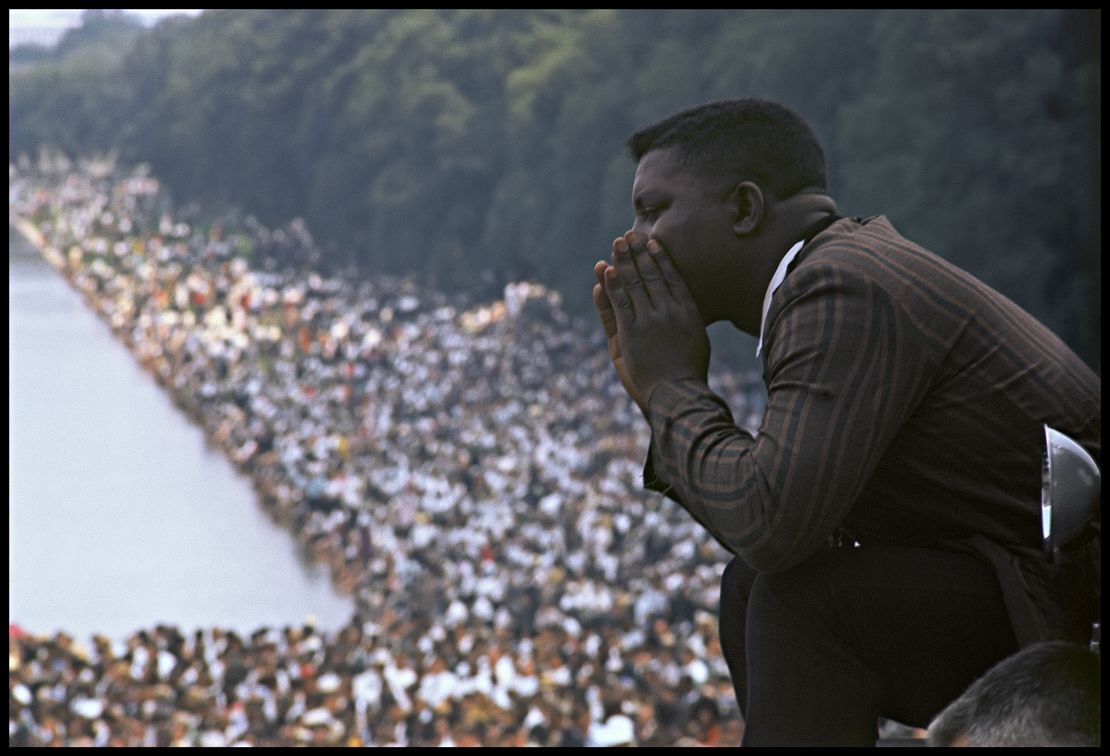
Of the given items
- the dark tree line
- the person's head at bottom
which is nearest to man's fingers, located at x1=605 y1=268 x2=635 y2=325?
the person's head at bottom

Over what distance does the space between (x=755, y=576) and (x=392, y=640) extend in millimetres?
10443

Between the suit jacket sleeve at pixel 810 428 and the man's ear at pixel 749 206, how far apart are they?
0.38 ft

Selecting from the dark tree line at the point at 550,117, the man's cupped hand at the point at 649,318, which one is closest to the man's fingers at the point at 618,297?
the man's cupped hand at the point at 649,318

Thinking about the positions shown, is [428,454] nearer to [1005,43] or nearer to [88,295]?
[1005,43]

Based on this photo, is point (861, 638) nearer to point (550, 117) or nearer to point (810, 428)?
point (810, 428)

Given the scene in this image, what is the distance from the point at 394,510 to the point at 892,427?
1548 cm

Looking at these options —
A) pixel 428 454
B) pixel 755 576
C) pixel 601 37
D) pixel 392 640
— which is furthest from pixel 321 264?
pixel 755 576

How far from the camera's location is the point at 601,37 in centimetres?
2567

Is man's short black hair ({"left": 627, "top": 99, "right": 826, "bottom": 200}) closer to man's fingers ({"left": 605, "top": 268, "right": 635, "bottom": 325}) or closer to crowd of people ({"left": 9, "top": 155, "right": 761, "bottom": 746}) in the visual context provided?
man's fingers ({"left": 605, "top": 268, "right": 635, "bottom": 325})

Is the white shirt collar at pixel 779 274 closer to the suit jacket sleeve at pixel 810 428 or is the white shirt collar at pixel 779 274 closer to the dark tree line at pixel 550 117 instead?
the suit jacket sleeve at pixel 810 428

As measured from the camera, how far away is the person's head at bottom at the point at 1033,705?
1217 millimetres

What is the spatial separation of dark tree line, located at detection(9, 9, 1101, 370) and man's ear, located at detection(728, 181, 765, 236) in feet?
25.8

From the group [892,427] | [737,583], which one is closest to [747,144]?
[892,427]

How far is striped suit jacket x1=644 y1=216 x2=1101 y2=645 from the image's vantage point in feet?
4.43
